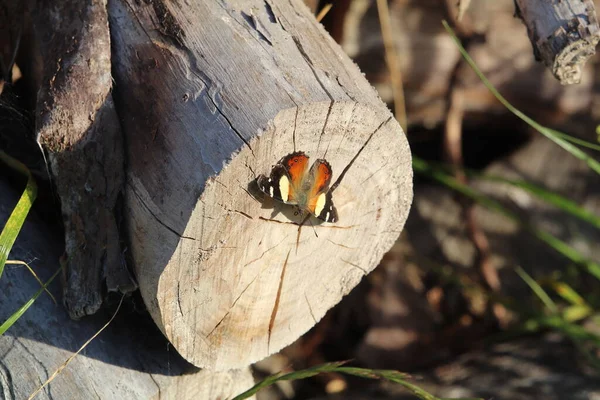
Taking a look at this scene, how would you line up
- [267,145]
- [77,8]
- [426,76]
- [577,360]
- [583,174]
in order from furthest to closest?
[583,174]
[426,76]
[577,360]
[77,8]
[267,145]

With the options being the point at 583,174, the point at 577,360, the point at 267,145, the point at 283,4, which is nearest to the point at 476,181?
the point at 583,174

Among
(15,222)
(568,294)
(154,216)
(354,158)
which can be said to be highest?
(568,294)

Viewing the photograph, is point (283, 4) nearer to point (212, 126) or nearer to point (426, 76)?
point (212, 126)

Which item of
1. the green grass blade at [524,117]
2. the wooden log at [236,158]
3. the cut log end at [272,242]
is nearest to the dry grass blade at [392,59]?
the green grass blade at [524,117]

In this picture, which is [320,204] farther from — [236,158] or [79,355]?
[79,355]

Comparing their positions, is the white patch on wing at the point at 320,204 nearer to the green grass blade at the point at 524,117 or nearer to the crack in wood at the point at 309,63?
the crack in wood at the point at 309,63

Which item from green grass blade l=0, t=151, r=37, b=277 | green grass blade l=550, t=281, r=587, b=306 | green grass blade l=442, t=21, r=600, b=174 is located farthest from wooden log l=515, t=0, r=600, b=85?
green grass blade l=550, t=281, r=587, b=306

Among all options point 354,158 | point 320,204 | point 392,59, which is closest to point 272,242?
point 320,204
